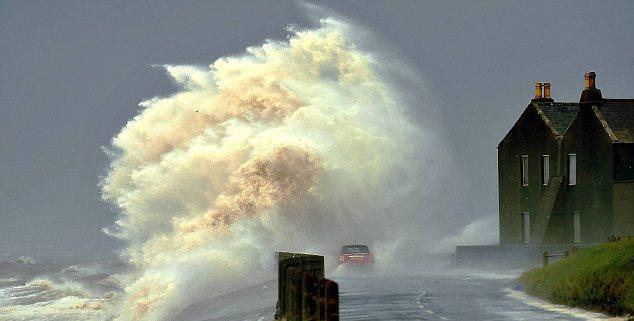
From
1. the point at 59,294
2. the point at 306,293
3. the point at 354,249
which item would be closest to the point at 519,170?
the point at 354,249

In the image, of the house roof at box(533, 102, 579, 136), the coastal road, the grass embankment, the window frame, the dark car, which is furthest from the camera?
the window frame

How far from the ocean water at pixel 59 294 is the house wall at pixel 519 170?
23.1m

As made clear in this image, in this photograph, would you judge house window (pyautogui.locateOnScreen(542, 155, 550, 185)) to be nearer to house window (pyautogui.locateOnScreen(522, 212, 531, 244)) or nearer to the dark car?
house window (pyautogui.locateOnScreen(522, 212, 531, 244))

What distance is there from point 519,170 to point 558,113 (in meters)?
3.87

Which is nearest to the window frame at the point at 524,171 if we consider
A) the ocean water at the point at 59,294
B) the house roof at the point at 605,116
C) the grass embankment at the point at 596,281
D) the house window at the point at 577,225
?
the house roof at the point at 605,116

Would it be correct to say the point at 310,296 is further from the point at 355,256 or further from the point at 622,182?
the point at 622,182

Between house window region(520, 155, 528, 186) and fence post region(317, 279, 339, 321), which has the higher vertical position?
house window region(520, 155, 528, 186)

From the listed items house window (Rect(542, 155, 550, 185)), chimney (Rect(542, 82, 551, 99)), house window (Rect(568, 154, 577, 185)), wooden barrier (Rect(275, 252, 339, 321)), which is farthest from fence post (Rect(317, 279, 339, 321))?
chimney (Rect(542, 82, 551, 99))

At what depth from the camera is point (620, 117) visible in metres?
65.8

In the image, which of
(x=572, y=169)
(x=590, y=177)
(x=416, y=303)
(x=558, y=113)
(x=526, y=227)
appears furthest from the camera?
(x=526, y=227)

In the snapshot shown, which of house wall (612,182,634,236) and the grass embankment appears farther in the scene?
house wall (612,182,634,236)

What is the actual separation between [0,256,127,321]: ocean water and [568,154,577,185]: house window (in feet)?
89.5

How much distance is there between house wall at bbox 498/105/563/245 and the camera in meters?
69.0

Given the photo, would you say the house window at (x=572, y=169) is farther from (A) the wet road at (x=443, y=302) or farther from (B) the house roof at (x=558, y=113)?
(A) the wet road at (x=443, y=302)
